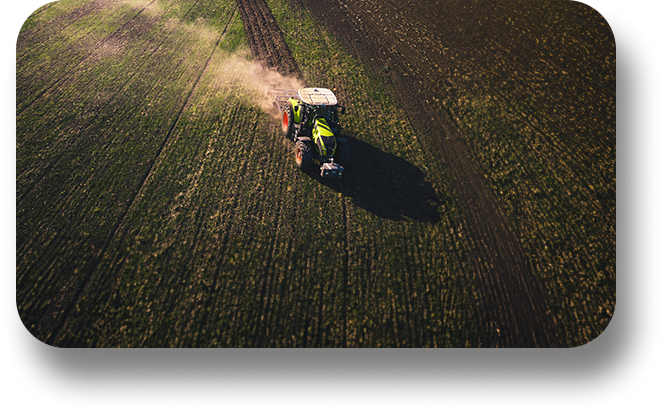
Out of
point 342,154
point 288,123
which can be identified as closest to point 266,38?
point 288,123

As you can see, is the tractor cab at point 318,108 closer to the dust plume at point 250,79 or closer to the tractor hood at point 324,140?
the tractor hood at point 324,140

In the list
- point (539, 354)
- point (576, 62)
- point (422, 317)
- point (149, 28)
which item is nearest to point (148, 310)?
point (422, 317)

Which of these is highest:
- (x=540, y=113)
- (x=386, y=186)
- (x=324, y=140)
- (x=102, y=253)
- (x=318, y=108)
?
(x=540, y=113)

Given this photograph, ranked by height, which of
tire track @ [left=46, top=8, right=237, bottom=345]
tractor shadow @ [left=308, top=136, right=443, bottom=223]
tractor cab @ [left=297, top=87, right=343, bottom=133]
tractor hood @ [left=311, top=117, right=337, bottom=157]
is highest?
tractor cab @ [left=297, top=87, right=343, bottom=133]

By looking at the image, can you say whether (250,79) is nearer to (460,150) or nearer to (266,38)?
(266,38)

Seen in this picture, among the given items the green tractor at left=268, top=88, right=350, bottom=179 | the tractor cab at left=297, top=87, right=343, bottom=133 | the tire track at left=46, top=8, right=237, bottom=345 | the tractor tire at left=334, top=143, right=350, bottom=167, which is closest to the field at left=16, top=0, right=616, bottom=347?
the tire track at left=46, top=8, right=237, bottom=345

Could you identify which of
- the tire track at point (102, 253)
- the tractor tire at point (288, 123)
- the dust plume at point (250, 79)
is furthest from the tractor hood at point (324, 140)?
the tire track at point (102, 253)

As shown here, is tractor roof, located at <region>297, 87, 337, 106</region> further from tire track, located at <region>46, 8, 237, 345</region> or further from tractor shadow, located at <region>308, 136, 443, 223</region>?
tire track, located at <region>46, 8, 237, 345</region>
